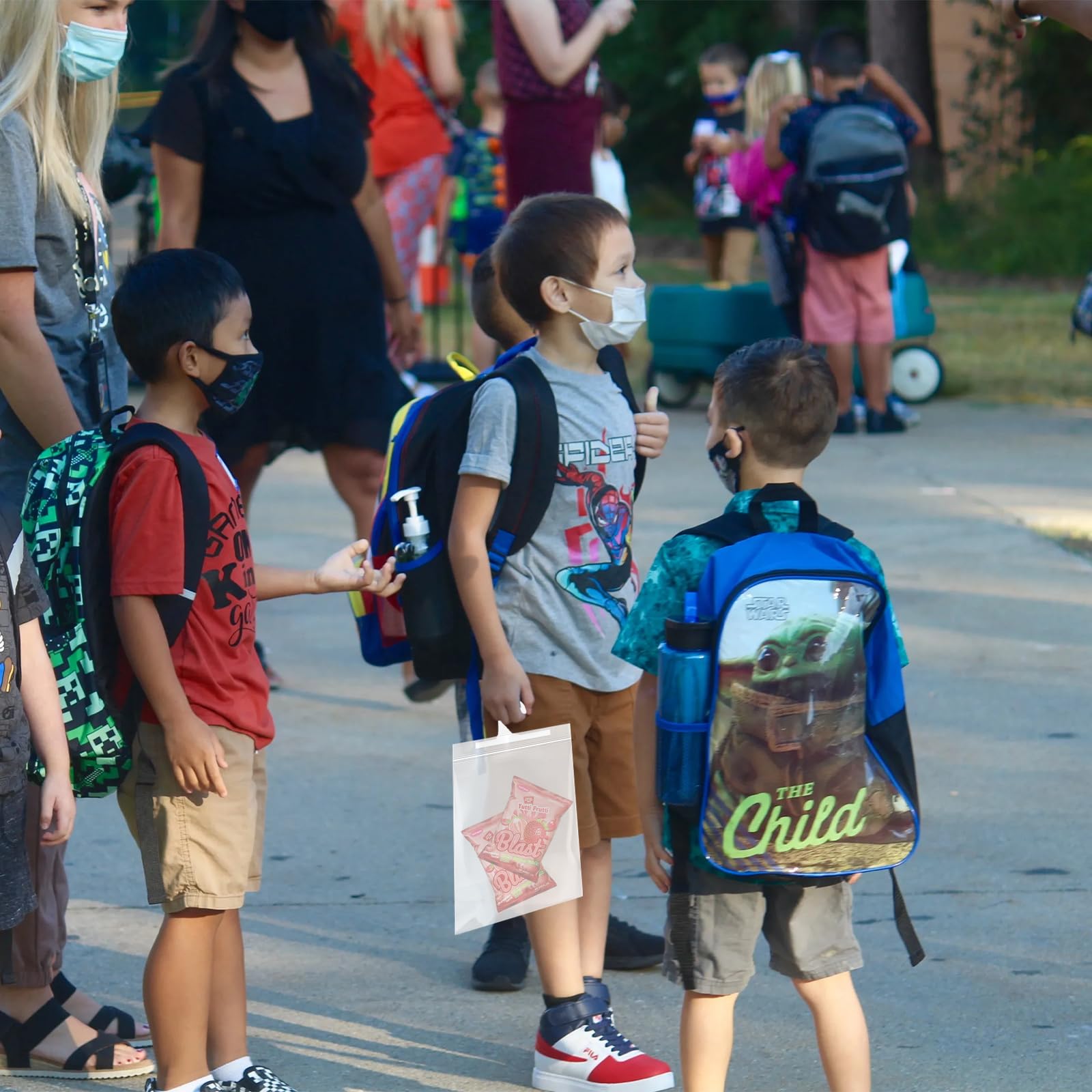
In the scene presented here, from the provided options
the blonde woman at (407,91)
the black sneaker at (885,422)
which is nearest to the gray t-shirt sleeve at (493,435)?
the blonde woman at (407,91)

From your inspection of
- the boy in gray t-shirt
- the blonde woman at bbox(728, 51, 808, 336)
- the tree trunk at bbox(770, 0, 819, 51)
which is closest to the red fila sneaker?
the boy in gray t-shirt

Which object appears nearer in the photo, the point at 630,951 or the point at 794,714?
the point at 794,714

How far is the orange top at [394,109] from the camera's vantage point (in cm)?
805

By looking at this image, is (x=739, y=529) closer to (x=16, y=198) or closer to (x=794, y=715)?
(x=794, y=715)

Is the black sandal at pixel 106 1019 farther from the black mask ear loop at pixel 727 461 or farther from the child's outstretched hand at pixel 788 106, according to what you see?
the child's outstretched hand at pixel 788 106

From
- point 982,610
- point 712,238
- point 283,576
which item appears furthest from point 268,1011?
point 712,238

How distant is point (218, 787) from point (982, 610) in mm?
3927

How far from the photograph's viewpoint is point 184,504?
2.89m

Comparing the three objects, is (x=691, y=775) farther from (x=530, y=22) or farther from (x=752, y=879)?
(x=530, y=22)

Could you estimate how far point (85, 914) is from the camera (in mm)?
3982

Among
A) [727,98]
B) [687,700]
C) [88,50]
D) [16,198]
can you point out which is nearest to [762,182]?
[727,98]

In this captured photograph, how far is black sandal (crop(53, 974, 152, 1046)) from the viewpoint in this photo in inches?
132

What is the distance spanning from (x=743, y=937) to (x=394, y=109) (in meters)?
6.13

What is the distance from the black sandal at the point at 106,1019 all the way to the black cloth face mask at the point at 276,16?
2582 mm
